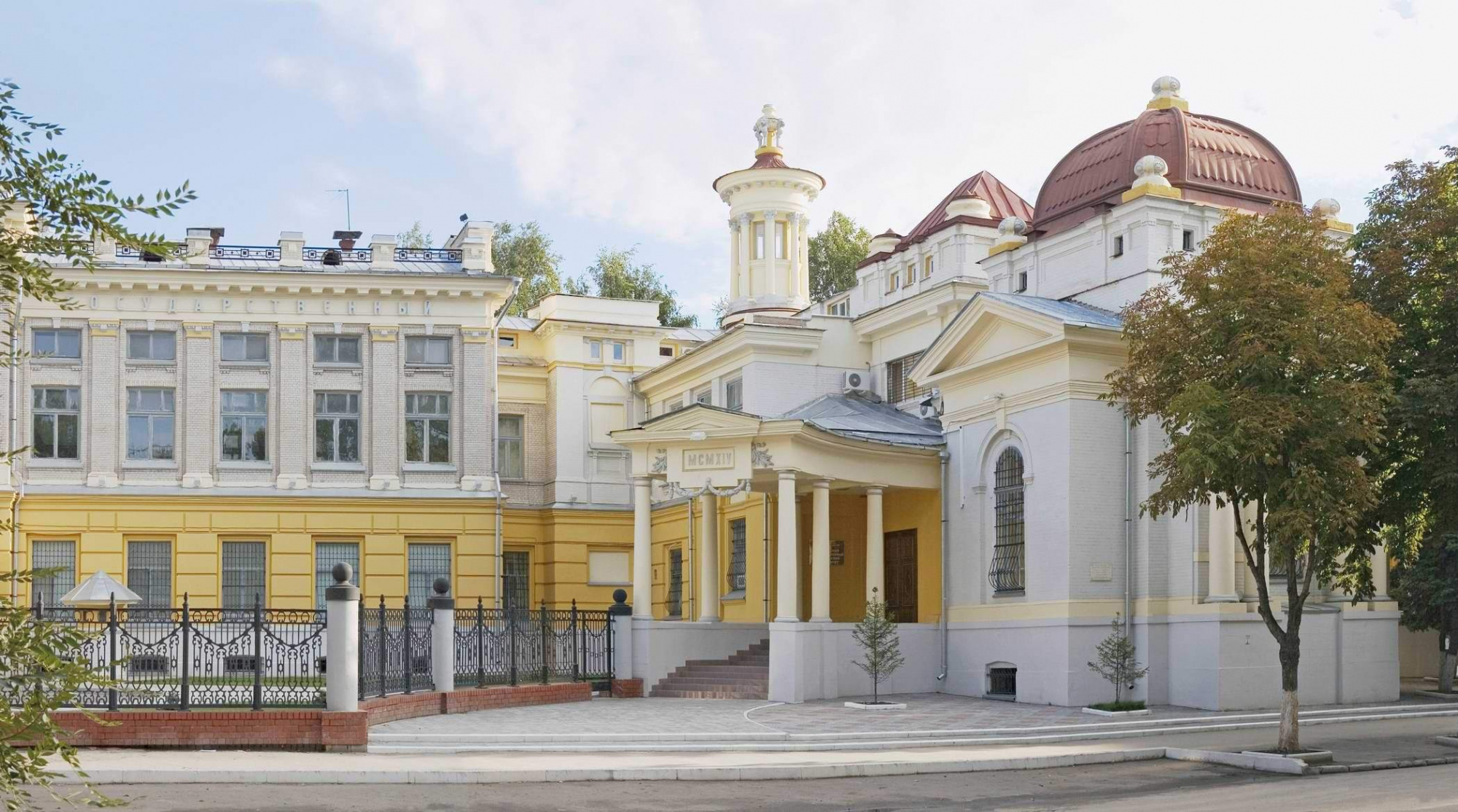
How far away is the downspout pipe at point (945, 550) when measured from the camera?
93.1 feet

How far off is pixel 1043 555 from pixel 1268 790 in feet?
33.9

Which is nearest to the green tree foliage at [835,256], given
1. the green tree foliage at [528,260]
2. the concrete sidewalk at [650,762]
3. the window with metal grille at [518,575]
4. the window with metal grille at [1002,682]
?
the green tree foliage at [528,260]

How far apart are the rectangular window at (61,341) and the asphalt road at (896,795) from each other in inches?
903

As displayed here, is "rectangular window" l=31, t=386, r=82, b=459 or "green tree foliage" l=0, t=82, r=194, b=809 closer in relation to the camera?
"green tree foliage" l=0, t=82, r=194, b=809

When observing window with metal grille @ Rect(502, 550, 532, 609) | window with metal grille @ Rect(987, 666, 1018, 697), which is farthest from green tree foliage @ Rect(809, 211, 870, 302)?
window with metal grille @ Rect(987, 666, 1018, 697)

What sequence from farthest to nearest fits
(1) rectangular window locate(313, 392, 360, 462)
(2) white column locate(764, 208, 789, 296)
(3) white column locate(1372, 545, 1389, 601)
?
1. (2) white column locate(764, 208, 789, 296)
2. (1) rectangular window locate(313, 392, 360, 462)
3. (3) white column locate(1372, 545, 1389, 601)

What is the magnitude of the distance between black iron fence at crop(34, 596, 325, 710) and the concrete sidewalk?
3.13 ft

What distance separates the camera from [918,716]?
2328 cm

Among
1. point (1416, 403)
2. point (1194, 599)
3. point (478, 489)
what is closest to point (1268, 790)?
point (1416, 403)

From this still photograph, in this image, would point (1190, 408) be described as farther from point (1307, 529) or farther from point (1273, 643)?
point (1273, 643)

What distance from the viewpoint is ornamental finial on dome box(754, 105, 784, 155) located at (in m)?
41.3

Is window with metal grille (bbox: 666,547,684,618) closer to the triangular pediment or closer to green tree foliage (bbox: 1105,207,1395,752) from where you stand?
the triangular pediment

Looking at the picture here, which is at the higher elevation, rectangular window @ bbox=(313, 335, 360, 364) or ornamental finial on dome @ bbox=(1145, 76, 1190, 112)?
ornamental finial on dome @ bbox=(1145, 76, 1190, 112)

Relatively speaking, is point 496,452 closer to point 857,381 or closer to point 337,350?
point 337,350
